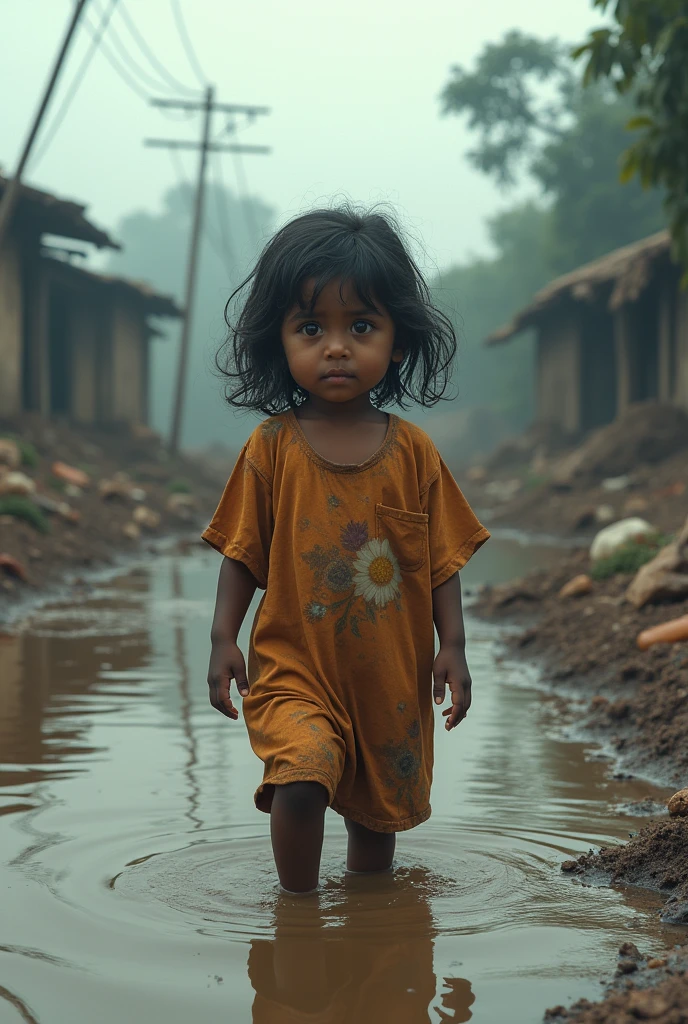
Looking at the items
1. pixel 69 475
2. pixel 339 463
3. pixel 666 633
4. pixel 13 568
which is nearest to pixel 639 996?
pixel 339 463

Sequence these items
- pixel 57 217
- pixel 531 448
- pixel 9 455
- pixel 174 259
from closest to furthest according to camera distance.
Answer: pixel 9 455, pixel 57 217, pixel 531 448, pixel 174 259

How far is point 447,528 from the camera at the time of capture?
3.33 meters

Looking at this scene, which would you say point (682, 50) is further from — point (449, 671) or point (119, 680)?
point (449, 671)

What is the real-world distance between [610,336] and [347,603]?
74.1ft

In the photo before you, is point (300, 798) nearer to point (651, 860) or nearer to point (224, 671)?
point (224, 671)

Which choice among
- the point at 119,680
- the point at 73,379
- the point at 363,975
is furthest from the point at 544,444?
the point at 363,975

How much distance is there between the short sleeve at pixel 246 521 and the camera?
3.18 metres

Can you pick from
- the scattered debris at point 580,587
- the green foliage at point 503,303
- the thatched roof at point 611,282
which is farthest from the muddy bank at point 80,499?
the green foliage at point 503,303

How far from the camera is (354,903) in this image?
9.82 feet

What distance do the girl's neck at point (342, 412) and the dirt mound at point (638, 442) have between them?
15.7 meters

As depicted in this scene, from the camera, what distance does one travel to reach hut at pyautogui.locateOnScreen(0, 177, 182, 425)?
59.1ft

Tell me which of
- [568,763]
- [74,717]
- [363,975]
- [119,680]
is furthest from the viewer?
[119,680]

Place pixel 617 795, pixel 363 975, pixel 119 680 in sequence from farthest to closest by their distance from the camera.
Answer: pixel 119 680 < pixel 617 795 < pixel 363 975

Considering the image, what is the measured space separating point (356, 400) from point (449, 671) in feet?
2.42
